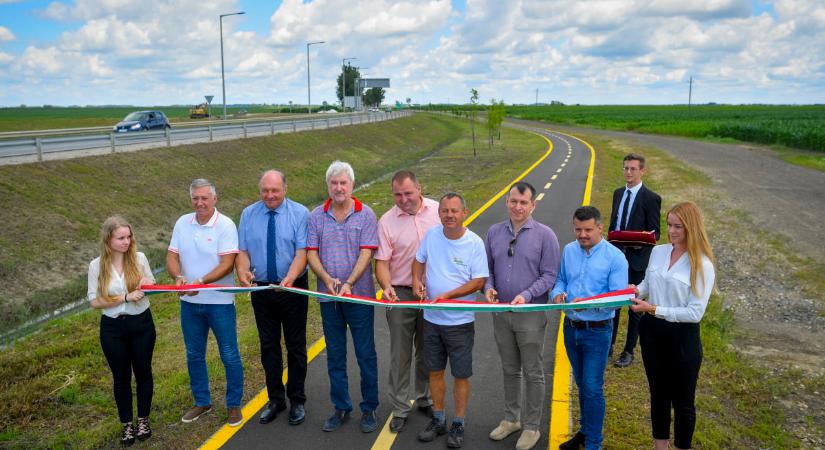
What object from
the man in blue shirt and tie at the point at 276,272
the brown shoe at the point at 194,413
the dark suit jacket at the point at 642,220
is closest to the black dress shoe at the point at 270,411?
the man in blue shirt and tie at the point at 276,272

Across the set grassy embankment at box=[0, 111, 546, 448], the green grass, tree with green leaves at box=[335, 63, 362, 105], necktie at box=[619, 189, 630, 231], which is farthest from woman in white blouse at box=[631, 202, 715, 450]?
tree with green leaves at box=[335, 63, 362, 105]

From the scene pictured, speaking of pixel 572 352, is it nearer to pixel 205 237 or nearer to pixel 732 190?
pixel 205 237

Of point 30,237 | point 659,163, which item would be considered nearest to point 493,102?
point 659,163

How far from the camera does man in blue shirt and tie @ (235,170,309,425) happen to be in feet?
17.0

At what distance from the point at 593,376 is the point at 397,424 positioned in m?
1.72

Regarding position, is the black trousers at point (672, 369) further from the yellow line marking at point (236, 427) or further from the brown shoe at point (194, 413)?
the brown shoe at point (194, 413)

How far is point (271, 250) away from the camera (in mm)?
5219

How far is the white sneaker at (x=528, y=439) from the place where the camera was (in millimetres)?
4715

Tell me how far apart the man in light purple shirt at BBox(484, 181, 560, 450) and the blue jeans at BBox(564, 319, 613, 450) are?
1.08 ft

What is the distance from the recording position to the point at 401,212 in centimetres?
506

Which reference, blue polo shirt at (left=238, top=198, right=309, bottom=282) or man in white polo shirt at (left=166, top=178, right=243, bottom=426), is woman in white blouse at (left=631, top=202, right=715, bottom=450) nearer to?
blue polo shirt at (left=238, top=198, right=309, bottom=282)

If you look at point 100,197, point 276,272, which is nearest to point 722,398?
point 276,272

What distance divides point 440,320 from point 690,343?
1837mm

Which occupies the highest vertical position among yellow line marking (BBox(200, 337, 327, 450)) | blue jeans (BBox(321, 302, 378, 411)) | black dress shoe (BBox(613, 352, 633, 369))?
blue jeans (BBox(321, 302, 378, 411))
